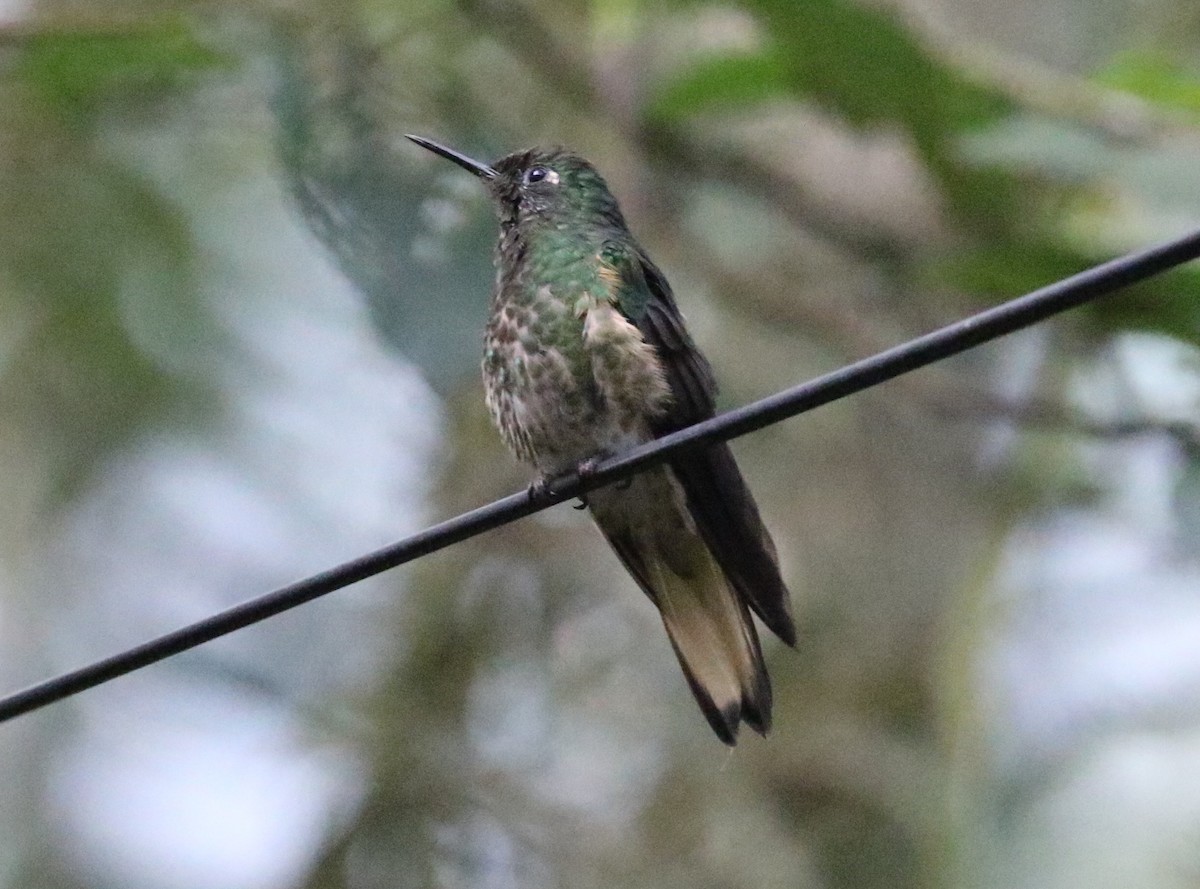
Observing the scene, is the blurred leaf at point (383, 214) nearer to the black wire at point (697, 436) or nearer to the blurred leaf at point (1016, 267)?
the blurred leaf at point (1016, 267)

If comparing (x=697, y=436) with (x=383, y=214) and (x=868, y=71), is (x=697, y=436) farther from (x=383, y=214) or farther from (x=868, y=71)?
(x=868, y=71)

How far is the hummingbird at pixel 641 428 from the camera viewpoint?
126 inches

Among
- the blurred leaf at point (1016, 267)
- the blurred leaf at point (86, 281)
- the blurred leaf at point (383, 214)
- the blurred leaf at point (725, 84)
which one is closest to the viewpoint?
the blurred leaf at point (383, 214)

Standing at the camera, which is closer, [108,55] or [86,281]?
[108,55]

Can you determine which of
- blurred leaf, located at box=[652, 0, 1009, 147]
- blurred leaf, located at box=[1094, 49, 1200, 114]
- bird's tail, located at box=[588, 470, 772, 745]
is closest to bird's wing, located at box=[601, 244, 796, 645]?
bird's tail, located at box=[588, 470, 772, 745]

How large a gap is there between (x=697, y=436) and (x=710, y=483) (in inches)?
38.2

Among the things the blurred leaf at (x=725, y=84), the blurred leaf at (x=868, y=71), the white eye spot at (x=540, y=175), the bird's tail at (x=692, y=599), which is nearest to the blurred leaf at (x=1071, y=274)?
the blurred leaf at (x=868, y=71)

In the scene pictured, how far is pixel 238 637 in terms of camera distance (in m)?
6.48

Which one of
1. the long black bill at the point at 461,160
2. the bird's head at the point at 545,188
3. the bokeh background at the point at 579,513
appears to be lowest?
the bokeh background at the point at 579,513

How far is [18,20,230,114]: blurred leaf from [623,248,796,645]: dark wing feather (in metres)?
2.07

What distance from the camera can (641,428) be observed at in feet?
10.8

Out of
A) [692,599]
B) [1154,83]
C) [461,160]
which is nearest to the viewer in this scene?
[692,599]

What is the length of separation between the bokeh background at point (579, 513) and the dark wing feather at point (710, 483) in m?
1.22

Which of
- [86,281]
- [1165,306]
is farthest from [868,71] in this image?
[86,281]
